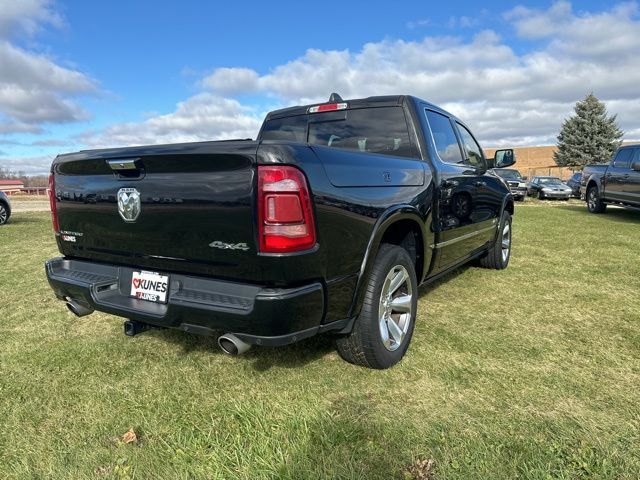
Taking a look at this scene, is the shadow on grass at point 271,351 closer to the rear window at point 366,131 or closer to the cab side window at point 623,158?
the rear window at point 366,131

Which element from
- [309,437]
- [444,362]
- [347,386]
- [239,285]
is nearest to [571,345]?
[444,362]

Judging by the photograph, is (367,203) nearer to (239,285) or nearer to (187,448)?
(239,285)

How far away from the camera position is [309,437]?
221 cm

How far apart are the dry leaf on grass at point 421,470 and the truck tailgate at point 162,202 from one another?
1.22 meters

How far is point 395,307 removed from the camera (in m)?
3.06

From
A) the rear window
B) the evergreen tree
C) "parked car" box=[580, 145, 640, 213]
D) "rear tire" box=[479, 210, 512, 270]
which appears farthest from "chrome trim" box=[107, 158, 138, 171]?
the evergreen tree

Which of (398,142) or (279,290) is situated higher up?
(398,142)

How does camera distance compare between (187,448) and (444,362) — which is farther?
(444,362)

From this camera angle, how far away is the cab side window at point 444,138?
385 centimetres

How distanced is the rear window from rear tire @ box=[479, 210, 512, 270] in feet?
8.46

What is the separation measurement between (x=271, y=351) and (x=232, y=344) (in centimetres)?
98

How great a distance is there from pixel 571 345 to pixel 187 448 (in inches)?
108

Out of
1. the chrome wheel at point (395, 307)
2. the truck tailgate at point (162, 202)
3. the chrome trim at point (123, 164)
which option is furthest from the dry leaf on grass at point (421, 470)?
the chrome trim at point (123, 164)

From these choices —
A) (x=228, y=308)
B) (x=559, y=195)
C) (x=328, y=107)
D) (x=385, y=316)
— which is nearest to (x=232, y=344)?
(x=228, y=308)
